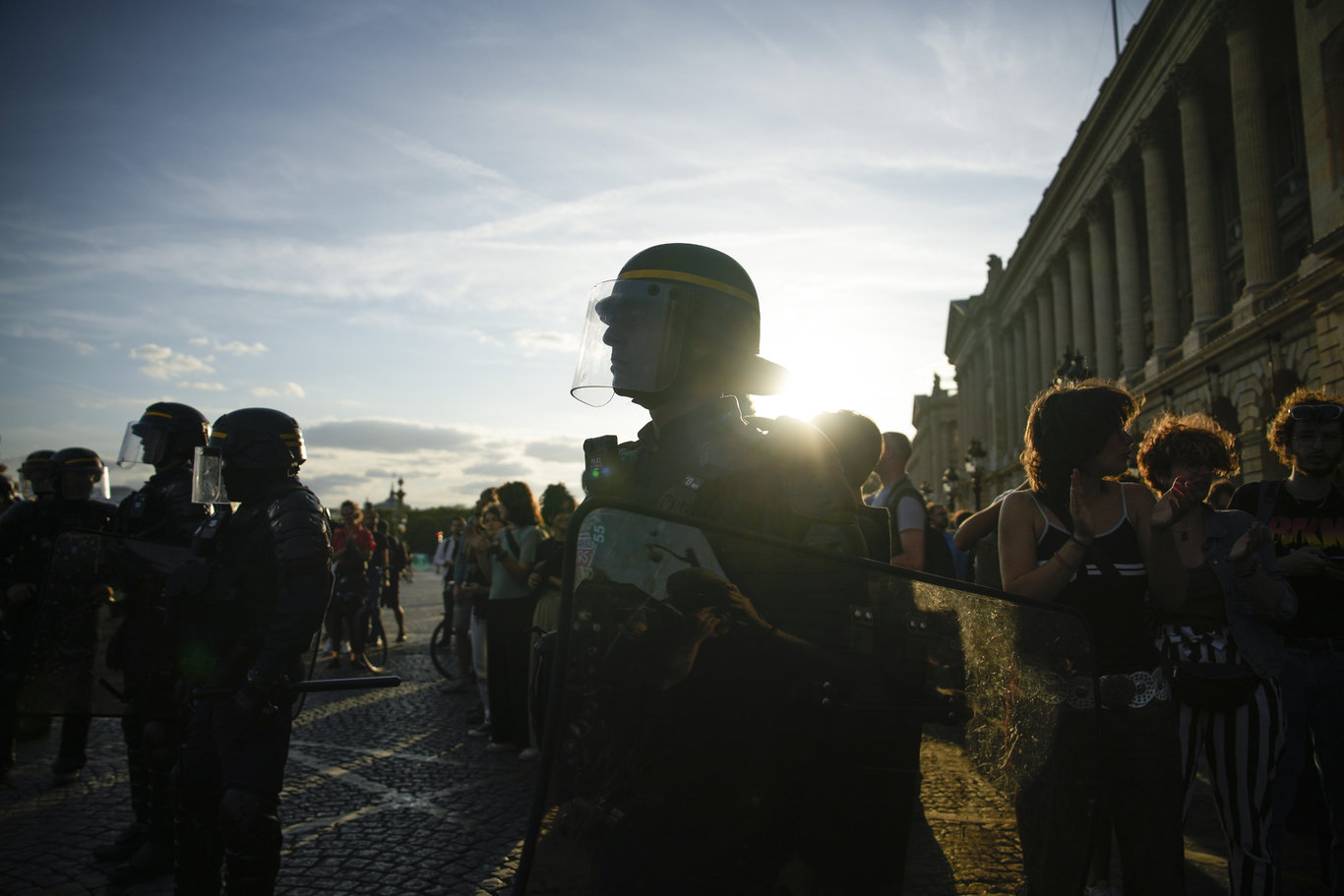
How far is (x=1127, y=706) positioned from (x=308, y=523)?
2.48m

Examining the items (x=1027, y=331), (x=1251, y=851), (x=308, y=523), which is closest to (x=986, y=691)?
(x=1251, y=851)

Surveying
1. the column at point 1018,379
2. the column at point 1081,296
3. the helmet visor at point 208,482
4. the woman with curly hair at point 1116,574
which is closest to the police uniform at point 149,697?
the helmet visor at point 208,482

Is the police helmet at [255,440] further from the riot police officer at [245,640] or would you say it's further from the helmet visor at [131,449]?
the helmet visor at [131,449]

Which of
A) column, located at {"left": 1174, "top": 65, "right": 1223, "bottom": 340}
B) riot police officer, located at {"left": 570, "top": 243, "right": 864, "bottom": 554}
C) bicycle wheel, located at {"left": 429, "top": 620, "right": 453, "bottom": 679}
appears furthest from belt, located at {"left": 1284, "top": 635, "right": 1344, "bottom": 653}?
column, located at {"left": 1174, "top": 65, "right": 1223, "bottom": 340}

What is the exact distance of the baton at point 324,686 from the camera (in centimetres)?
238

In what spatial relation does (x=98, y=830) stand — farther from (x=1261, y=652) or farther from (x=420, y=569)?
(x=420, y=569)

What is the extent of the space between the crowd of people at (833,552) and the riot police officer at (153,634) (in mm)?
11

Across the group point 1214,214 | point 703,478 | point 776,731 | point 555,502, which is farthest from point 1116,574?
point 1214,214

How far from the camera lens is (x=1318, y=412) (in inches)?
121

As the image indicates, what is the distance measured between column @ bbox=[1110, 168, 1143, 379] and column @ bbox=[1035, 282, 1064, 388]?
10859mm

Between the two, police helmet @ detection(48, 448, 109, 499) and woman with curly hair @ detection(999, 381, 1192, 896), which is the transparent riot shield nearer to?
police helmet @ detection(48, 448, 109, 499)

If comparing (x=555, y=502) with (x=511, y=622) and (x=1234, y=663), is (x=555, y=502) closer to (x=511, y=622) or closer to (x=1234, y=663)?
(x=511, y=622)

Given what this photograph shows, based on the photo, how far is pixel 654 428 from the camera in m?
1.84

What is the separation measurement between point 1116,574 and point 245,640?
262 cm
